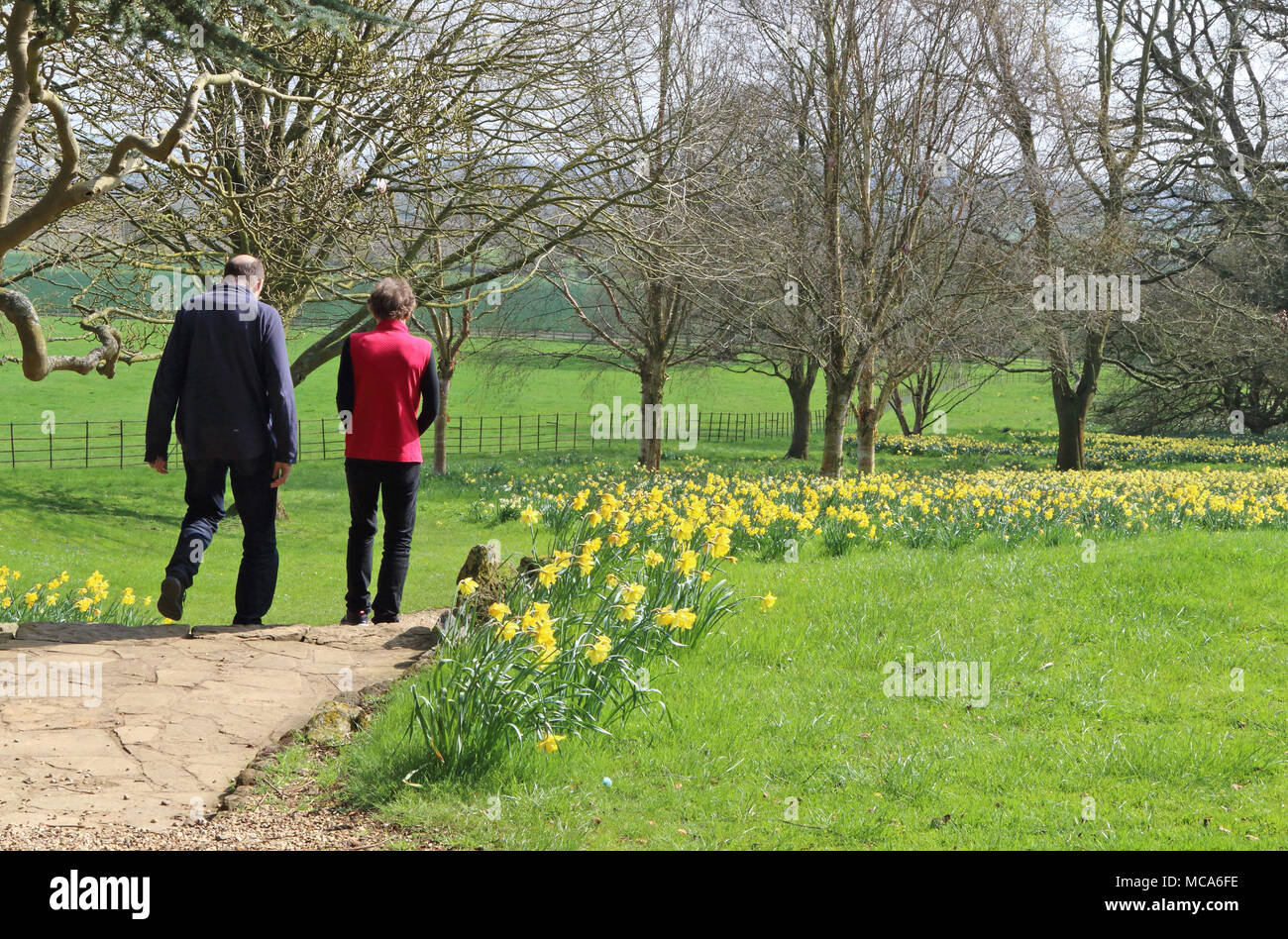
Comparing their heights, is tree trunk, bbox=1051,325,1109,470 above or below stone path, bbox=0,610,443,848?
above

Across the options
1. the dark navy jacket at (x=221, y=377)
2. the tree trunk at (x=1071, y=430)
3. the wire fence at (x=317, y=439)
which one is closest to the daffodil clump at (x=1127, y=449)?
the tree trunk at (x=1071, y=430)

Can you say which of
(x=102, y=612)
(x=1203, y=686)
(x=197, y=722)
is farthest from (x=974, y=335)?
(x=197, y=722)

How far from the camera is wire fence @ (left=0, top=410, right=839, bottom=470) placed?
30.9 m

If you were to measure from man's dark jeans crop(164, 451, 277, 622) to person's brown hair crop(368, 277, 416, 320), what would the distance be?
1058 millimetres

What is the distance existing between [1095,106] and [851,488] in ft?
45.2

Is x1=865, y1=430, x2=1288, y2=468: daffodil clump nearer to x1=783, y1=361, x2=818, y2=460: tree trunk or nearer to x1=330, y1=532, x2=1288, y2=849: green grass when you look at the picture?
x1=783, y1=361, x2=818, y2=460: tree trunk

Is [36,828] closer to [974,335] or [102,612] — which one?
[102,612]

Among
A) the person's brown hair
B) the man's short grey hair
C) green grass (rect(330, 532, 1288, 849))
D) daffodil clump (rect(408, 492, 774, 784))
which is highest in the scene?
the man's short grey hair

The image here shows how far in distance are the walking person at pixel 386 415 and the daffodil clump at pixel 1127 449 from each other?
20.9 meters

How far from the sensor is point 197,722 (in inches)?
172

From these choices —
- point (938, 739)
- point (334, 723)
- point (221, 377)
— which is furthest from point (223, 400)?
point (938, 739)

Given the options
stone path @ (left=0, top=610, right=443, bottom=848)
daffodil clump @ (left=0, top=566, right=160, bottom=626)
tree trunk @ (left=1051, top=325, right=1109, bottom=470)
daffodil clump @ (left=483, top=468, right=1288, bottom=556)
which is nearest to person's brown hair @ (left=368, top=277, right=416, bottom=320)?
daffodil clump @ (left=483, top=468, right=1288, bottom=556)

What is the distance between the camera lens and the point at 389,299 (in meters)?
5.99

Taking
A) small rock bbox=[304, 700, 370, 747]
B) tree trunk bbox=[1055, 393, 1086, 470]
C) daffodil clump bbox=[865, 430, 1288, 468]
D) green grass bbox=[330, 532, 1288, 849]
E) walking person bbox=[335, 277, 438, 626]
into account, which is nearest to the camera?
green grass bbox=[330, 532, 1288, 849]
